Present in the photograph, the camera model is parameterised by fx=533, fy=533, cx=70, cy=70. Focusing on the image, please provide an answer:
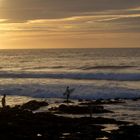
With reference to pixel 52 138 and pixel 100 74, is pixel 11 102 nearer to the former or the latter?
pixel 52 138

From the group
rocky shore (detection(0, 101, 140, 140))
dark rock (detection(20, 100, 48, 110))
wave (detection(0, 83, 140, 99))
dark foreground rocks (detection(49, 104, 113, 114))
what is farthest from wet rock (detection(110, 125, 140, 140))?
wave (detection(0, 83, 140, 99))

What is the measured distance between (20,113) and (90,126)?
18.9ft

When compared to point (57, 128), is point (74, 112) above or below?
above

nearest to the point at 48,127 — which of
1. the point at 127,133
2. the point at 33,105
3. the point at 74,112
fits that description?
the point at 127,133

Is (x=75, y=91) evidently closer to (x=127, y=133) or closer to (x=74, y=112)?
(x=74, y=112)

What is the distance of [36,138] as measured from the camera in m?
22.6

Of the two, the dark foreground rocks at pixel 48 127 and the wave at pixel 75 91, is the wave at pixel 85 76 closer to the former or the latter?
the wave at pixel 75 91

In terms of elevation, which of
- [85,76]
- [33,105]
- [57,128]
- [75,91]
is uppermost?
[85,76]

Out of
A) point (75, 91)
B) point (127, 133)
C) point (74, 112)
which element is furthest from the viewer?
point (75, 91)

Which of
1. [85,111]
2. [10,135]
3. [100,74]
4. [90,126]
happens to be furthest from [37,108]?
[100,74]

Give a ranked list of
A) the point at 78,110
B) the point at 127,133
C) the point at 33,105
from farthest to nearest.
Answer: the point at 33,105
the point at 78,110
the point at 127,133

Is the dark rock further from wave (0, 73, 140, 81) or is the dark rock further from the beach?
wave (0, 73, 140, 81)

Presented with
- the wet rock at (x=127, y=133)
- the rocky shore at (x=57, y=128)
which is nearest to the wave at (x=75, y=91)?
the rocky shore at (x=57, y=128)

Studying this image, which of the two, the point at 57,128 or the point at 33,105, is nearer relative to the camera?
the point at 57,128
